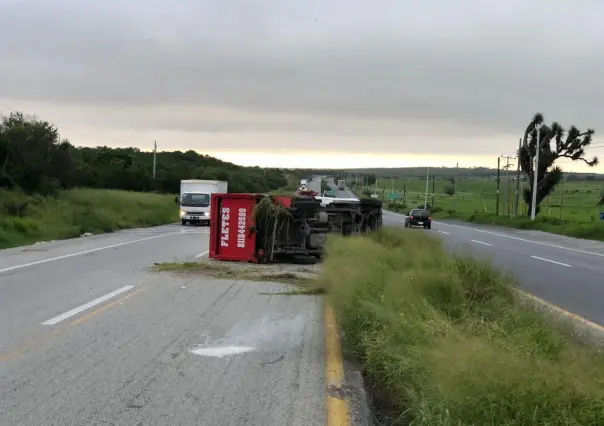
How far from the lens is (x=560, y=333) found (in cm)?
597

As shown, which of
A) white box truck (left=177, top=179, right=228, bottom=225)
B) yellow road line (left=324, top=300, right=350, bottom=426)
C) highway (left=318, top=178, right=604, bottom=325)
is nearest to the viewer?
yellow road line (left=324, top=300, right=350, bottom=426)

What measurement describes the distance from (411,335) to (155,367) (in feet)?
8.42

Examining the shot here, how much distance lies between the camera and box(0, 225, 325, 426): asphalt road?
5.30 metres

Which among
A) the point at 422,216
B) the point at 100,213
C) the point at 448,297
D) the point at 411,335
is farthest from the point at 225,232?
the point at 422,216

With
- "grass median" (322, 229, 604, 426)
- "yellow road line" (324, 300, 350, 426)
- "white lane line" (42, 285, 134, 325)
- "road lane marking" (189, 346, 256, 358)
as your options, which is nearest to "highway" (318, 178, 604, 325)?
"grass median" (322, 229, 604, 426)

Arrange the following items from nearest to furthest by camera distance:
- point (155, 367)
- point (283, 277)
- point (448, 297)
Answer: point (155, 367), point (448, 297), point (283, 277)

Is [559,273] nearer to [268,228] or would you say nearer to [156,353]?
[268,228]

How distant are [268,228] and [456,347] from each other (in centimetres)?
1165

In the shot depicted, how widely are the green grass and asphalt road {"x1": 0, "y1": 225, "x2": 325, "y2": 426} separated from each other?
1208 cm

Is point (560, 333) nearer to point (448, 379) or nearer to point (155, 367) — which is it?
point (448, 379)

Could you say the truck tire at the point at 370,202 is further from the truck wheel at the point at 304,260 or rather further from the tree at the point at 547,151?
the tree at the point at 547,151

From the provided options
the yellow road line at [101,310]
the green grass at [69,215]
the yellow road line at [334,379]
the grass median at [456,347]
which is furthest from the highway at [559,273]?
the green grass at [69,215]

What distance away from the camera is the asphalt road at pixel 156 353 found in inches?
209

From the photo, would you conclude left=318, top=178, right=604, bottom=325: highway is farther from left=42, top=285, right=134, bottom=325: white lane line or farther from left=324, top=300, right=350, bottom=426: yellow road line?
left=42, top=285, right=134, bottom=325: white lane line
